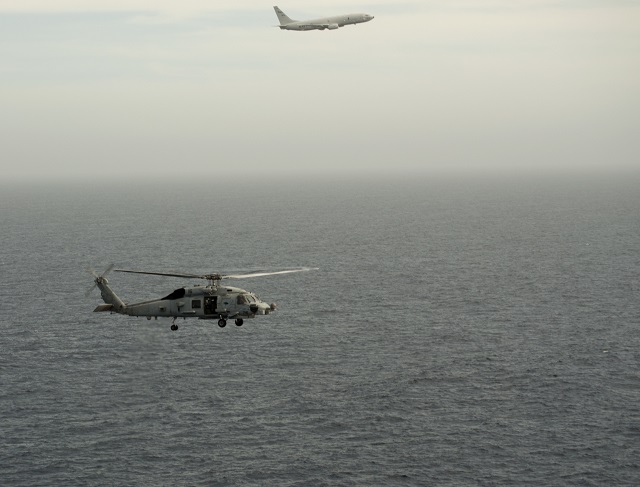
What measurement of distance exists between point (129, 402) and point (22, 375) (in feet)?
74.6

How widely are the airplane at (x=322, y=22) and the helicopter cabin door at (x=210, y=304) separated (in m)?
62.6

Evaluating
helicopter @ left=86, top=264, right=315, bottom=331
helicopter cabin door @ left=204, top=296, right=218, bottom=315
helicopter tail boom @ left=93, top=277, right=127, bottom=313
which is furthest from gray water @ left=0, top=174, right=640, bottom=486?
helicopter cabin door @ left=204, top=296, right=218, bottom=315

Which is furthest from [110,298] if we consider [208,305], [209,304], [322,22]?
[322,22]

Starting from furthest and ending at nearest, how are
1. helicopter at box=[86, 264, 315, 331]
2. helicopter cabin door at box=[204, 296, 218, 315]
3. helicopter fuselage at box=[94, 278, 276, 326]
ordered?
Answer: helicopter cabin door at box=[204, 296, 218, 315], helicopter fuselage at box=[94, 278, 276, 326], helicopter at box=[86, 264, 315, 331]

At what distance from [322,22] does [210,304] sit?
70274 mm

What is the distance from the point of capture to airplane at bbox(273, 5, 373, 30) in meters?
131

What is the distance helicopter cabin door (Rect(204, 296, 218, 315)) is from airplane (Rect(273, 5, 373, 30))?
205 feet

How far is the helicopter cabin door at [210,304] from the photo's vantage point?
79750 millimetres

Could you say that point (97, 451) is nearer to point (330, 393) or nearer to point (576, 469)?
point (330, 393)

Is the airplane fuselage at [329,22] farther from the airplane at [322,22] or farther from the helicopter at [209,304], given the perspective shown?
the helicopter at [209,304]

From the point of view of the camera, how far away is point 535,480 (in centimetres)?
10544

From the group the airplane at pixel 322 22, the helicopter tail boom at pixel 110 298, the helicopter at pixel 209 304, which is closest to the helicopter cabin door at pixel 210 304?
the helicopter at pixel 209 304

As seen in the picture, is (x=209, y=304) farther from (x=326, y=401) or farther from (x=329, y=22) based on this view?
(x=329, y=22)

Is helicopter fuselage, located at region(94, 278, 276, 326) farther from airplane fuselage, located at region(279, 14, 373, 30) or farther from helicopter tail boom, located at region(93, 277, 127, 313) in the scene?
airplane fuselage, located at region(279, 14, 373, 30)
